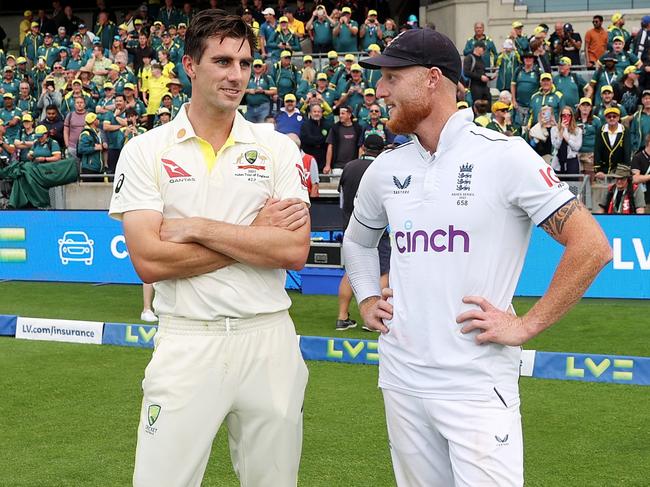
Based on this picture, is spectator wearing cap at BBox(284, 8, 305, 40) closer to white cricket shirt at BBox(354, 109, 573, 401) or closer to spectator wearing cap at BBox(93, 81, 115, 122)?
spectator wearing cap at BBox(93, 81, 115, 122)

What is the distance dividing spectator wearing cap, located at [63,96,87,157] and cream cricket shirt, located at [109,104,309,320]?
1729cm

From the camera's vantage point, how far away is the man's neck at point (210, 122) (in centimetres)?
405

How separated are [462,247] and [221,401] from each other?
44.9 inches

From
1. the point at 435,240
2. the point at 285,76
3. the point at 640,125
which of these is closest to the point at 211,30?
the point at 435,240

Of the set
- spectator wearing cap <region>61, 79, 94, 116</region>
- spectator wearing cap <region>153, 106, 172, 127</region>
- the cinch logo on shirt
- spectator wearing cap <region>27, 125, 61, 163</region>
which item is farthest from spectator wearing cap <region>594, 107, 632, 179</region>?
the cinch logo on shirt

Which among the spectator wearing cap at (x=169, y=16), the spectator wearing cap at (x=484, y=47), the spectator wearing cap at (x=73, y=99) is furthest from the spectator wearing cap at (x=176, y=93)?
the spectator wearing cap at (x=169, y=16)

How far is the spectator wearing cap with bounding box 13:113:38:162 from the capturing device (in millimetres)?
20328

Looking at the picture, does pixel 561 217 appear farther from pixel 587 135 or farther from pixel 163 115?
pixel 163 115

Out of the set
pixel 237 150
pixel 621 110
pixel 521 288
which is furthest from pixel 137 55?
pixel 237 150

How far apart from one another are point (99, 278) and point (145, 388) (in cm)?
1129

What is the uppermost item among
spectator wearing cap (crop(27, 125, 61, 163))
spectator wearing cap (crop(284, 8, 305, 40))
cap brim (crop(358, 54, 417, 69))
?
spectator wearing cap (crop(284, 8, 305, 40))

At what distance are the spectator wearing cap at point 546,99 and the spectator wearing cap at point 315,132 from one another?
3791mm

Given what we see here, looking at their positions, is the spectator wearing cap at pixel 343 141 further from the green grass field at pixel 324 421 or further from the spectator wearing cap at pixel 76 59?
the spectator wearing cap at pixel 76 59

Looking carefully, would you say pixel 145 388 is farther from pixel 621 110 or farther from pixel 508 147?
pixel 621 110
